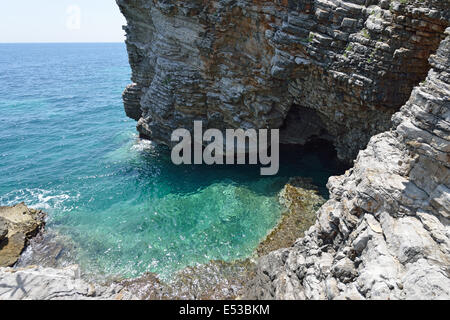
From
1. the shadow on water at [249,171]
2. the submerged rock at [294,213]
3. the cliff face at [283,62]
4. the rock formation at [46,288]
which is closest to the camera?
the rock formation at [46,288]

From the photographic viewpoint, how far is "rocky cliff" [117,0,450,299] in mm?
10195

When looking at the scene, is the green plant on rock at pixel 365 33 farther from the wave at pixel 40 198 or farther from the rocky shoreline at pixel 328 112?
the wave at pixel 40 198

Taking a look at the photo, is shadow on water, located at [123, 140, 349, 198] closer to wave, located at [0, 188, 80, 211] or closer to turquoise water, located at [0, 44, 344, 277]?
turquoise water, located at [0, 44, 344, 277]

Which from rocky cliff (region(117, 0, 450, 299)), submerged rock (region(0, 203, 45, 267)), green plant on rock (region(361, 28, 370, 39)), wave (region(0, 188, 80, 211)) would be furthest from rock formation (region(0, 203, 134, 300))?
green plant on rock (region(361, 28, 370, 39))

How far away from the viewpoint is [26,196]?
26.1 metres

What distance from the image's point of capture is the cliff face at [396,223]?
9.25 meters

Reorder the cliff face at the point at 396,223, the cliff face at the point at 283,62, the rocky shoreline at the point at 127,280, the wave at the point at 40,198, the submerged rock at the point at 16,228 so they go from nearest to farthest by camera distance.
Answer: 1. the cliff face at the point at 396,223
2. the rocky shoreline at the point at 127,280
3. the cliff face at the point at 283,62
4. the submerged rock at the point at 16,228
5. the wave at the point at 40,198

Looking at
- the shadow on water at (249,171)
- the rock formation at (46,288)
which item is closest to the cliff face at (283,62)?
the shadow on water at (249,171)

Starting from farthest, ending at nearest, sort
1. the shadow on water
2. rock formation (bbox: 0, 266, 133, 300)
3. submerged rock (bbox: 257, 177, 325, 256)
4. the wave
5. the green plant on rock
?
the shadow on water, the wave, submerged rock (bbox: 257, 177, 325, 256), the green plant on rock, rock formation (bbox: 0, 266, 133, 300)

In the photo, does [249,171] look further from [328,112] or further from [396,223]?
[396,223]

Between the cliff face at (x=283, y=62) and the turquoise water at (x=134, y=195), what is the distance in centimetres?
508

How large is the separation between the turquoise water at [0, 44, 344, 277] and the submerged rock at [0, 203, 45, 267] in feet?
3.57

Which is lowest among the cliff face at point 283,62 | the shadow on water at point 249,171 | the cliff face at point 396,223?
the shadow on water at point 249,171
